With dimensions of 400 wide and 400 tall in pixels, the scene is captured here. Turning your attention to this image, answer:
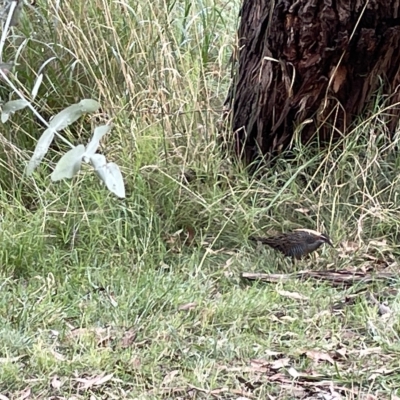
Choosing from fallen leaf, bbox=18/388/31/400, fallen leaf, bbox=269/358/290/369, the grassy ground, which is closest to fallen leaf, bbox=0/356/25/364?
the grassy ground

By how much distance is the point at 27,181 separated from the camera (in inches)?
123

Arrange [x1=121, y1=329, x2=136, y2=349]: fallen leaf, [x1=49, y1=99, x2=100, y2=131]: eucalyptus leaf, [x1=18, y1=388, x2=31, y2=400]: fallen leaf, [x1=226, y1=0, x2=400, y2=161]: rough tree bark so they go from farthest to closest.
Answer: [x1=226, y1=0, x2=400, y2=161]: rough tree bark → [x1=121, y1=329, x2=136, y2=349]: fallen leaf → [x1=18, y1=388, x2=31, y2=400]: fallen leaf → [x1=49, y1=99, x2=100, y2=131]: eucalyptus leaf

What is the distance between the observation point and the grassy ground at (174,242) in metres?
2.17

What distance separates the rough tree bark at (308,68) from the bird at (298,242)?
52cm

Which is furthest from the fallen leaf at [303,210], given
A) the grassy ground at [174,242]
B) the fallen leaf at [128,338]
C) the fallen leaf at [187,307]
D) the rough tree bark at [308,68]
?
the fallen leaf at [128,338]

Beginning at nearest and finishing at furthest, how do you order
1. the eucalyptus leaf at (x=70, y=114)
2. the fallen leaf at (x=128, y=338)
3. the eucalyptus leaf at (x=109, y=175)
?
the eucalyptus leaf at (x=109, y=175), the eucalyptus leaf at (x=70, y=114), the fallen leaf at (x=128, y=338)

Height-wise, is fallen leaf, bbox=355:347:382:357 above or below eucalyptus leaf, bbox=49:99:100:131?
below

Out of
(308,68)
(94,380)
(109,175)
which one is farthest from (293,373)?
(308,68)

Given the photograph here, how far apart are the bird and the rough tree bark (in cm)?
52

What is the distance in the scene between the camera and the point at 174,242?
2889 millimetres

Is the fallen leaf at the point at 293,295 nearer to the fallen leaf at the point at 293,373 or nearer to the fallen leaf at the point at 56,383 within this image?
the fallen leaf at the point at 293,373

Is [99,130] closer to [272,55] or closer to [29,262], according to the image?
[29,262]

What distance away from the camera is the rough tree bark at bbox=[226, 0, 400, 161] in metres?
2.94

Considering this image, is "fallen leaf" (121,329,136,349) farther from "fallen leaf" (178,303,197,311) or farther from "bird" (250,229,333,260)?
"bird" (250,229,333,260)
